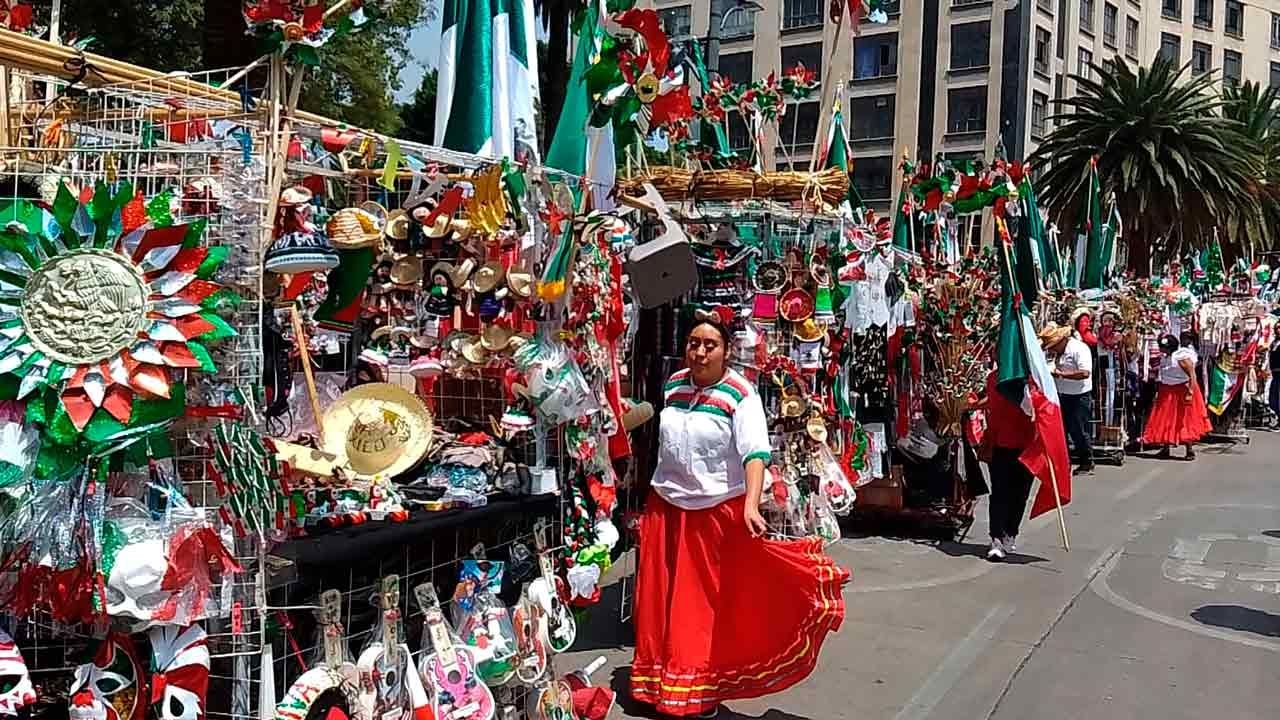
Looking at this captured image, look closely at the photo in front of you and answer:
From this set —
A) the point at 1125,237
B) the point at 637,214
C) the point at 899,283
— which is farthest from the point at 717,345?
the point at 1125,237

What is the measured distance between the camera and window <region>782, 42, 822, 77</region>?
47.4 m

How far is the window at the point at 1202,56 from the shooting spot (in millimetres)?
54094

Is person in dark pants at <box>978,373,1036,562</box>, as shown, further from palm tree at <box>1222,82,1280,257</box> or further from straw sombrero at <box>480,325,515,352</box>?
palm tree at <box>1222,82,1280,257</box>

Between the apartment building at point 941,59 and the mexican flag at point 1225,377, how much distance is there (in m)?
26.9

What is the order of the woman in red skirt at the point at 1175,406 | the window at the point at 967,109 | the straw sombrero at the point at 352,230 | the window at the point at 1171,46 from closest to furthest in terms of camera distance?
1. the straw sombrero at the point at 352,230
2. the woman in red skirt at the point at 1175,406
3. the window at the point at 967,109
4. the window at the point at 1171,46

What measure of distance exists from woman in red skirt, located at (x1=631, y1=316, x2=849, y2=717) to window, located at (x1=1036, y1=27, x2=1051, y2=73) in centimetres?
4400

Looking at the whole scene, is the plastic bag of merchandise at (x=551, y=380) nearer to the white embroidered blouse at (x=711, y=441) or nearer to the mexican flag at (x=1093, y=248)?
the white embroidered blouse at (x=711, y=441)

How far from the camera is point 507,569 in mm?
4082

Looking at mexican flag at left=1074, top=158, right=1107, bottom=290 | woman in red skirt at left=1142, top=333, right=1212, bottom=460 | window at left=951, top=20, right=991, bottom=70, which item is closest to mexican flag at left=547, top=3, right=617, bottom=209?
woman in red skirt at left=1142, top=333, right=1212, bottom=460

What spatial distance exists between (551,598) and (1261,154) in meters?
28.1

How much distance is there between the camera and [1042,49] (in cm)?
4516

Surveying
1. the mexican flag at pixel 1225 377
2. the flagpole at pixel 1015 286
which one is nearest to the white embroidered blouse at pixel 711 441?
the flagpole at pixel 1015 286

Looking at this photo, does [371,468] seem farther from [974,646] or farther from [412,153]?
[974,646]

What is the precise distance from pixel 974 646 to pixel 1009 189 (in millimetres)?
3413
